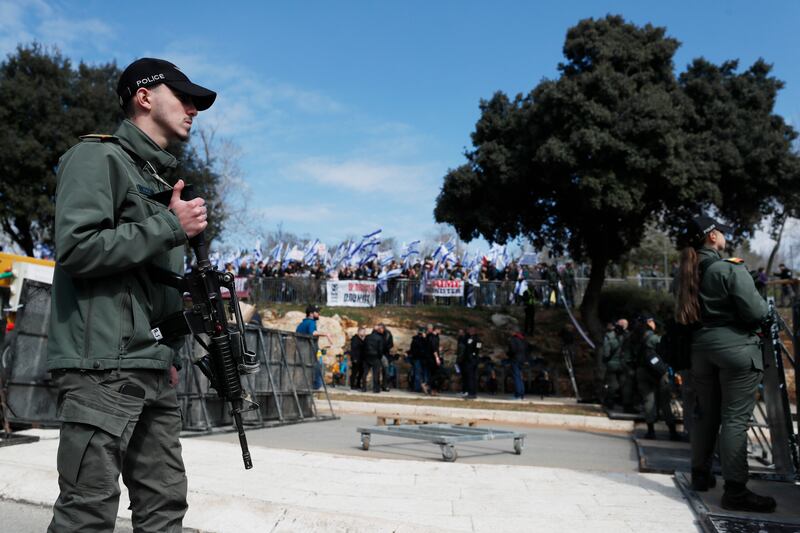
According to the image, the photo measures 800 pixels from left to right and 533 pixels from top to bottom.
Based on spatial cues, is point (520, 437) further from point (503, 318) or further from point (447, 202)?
point (503, 318)

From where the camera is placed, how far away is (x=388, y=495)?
17.3 feet

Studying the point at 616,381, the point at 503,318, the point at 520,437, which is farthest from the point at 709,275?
the point at 503,318

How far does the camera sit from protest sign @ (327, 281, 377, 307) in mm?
Result: 26625

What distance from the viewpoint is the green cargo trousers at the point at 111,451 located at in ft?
7.52

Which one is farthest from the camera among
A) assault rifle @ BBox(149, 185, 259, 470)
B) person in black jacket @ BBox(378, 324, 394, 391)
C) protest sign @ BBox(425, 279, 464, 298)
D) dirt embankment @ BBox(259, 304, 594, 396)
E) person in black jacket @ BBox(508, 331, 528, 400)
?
protest sign @ BBox(425, 279, 464, 298)

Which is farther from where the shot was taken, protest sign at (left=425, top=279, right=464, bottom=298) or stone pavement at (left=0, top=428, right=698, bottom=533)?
protest sign at (left=425, top=279, right=464, bottom=298)

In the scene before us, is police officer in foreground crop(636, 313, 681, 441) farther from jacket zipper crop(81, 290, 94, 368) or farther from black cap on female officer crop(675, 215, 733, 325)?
jacket zipper crop(81, 290, 94, 368)

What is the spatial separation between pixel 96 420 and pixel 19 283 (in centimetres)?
1050

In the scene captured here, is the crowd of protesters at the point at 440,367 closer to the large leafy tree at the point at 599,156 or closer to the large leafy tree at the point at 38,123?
the large leafy tree at the point at 599,156

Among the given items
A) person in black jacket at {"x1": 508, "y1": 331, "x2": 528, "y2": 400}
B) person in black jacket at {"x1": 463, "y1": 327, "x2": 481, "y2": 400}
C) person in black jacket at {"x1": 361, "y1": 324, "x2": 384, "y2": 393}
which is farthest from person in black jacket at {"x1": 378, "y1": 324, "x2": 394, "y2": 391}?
person in black jacket at {"x1": 508, "y1": 331, "x2": 528, "y2": 400}

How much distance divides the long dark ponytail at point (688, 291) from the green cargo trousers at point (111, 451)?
13.5 ft

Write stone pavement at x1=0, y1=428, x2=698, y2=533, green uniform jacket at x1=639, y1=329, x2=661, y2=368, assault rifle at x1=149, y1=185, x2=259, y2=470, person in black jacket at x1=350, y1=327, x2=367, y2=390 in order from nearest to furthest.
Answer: assault rifle at x1=149, y1=185, x2=259, y2=470
stone pavement at x1=0, y1=428, x2=698, y2=533
green uniform jacket at x1=639, y1=329, x2=661, y2=368
person in black jacket at x1=350, y1=327, x2=367, y2=390

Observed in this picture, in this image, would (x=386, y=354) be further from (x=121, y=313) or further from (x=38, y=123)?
(x=38, y=123)

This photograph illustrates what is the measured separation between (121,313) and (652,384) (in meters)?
10.3
